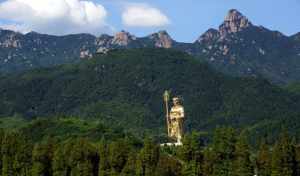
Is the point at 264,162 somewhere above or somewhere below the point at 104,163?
above

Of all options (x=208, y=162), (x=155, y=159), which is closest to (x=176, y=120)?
(x=155, y=159)

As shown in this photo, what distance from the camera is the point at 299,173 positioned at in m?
85.3

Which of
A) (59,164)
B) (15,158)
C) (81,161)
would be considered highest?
(15,158)

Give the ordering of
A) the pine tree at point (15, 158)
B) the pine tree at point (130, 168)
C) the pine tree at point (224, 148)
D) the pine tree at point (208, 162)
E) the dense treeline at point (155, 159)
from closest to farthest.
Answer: the dense treeline at point (155, 159) < the pine tree at point (208, 162) < the pine tree at point (224, 148) < the pine tree at point (130, 168) < the pine tree at point (15, 158)

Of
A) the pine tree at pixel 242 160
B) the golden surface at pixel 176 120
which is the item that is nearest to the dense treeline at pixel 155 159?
the pine tree at pixel 242 160

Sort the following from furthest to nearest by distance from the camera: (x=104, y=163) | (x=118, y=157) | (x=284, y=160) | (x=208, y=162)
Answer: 1. (x=118, y=157)
2. (x=104, y=163)
3. (x=208, y=162)
4. (x=284, y=160)

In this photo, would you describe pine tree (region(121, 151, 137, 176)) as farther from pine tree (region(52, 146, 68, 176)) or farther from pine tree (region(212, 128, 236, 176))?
pine tree (region(212, 128, 236, 176))

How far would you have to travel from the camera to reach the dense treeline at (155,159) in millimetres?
84625

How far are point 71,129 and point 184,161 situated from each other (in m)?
89.7

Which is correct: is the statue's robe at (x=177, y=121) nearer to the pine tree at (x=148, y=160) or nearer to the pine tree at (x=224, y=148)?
the pine tree at (x=148, y=160)

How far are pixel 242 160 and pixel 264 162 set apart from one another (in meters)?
2.83

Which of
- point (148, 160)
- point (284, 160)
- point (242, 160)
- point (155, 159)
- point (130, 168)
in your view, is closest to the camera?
point (284, 160)

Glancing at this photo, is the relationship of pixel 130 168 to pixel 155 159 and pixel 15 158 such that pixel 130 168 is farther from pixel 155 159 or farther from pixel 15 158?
pixel 15 158

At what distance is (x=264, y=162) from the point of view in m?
85.9
